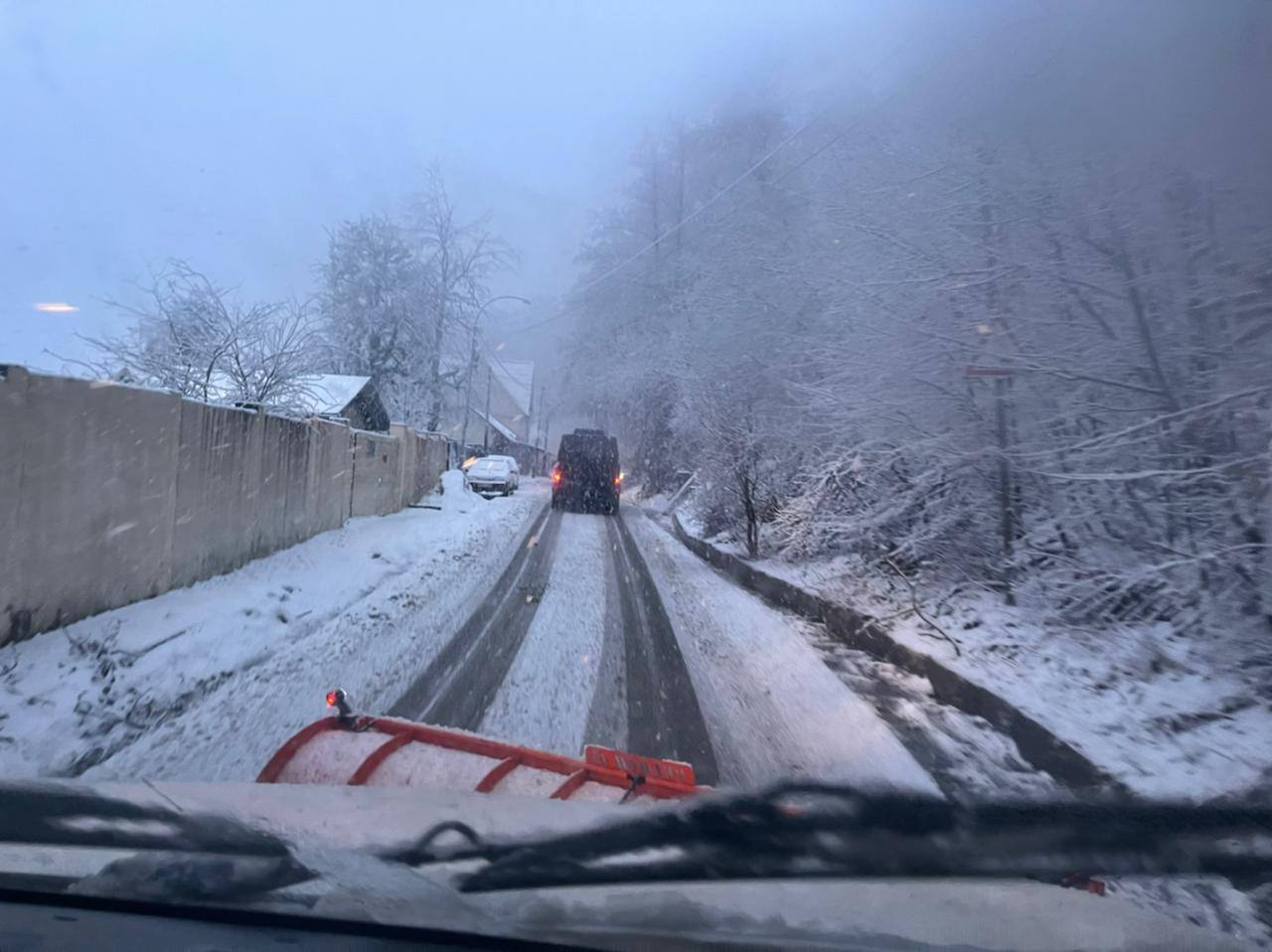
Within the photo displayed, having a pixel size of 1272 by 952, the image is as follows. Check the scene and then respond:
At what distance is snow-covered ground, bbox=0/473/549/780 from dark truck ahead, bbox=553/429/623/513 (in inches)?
556

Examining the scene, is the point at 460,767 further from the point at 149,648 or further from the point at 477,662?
the point at 149,648

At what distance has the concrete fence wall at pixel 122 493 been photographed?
20.7ft

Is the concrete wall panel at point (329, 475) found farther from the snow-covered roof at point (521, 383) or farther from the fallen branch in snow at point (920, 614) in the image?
the snow-covered roof at point (521, 383)

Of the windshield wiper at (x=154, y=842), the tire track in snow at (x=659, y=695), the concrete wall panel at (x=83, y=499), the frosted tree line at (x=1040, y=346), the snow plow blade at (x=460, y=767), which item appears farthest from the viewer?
the frosted tree line at (x=1040, y=346)

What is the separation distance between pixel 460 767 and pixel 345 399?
84.6ft

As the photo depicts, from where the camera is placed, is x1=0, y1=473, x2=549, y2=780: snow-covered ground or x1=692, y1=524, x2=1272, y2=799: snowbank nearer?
x1=692, y1=524, x2=1272, y2=799: snowbank

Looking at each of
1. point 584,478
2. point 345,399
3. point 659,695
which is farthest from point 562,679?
point 345,399

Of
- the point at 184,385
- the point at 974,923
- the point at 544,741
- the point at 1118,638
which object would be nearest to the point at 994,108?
the point at 1118,638

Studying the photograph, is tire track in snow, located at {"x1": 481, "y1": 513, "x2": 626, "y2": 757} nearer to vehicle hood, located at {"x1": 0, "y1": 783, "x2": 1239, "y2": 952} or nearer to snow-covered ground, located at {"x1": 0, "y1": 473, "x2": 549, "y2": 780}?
snow-covered ground, located at {"x1": 0, "y1": 473, "x2": 549, "y2": 780}

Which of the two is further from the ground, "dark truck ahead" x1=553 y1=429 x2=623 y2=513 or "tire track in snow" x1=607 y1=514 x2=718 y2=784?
"dark truck ahead" x1=553 y1=429 x2=623 y2=513

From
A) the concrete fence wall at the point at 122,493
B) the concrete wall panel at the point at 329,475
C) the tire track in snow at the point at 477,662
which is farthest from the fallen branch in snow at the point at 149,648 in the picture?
the concrete wall panel at the point at 329,475

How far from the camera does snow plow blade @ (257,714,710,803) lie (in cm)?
310

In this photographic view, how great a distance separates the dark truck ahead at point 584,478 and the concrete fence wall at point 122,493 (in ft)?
44.6

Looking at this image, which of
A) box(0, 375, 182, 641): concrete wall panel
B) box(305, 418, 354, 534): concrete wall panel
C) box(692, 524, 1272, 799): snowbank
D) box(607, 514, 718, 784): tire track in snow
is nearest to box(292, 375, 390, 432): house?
box(305, 418, 354, 534): concrete wall panel
